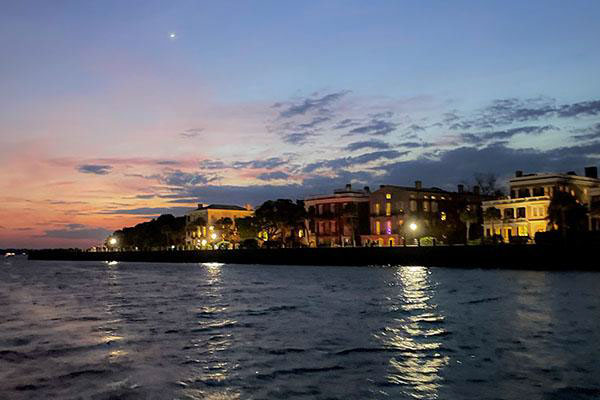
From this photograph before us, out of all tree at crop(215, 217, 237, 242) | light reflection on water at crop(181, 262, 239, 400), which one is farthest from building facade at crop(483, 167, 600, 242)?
tree at crop(215, 217, 237, 242)

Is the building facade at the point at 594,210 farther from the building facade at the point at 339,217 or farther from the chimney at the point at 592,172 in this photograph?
the building facade at the point at 339,217

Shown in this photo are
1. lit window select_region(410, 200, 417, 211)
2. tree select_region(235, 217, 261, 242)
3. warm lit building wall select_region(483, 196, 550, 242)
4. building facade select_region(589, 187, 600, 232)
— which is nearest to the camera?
building facade select_region(589, 187, 600, 232)

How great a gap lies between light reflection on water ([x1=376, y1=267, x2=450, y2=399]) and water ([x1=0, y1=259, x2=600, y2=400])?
0.17 ft

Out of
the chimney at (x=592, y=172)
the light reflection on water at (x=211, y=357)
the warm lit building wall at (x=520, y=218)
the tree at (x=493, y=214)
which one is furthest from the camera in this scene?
the chimney at (x=592, y=172)

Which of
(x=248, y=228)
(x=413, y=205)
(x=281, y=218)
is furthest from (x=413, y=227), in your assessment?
(x=248, y=228)

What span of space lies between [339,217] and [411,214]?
670 inches

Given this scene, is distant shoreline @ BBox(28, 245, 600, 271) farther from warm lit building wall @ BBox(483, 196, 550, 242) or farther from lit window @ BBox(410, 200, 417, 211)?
lit window @ BBox(410, 200, 417, 211)

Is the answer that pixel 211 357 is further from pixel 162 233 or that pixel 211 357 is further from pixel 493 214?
pixel 162 233

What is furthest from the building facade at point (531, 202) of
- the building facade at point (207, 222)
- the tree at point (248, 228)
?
the building facade at point (207, 222)

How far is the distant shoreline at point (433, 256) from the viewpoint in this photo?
222ft

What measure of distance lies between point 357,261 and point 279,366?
7644cm

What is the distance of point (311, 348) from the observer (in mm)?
21031

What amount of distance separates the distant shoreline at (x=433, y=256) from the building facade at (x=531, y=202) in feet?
38.7

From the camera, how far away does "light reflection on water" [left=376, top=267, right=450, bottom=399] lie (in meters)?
15.9
